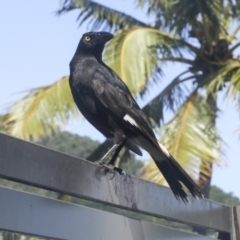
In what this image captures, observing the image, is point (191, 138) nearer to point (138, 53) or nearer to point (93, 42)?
point (138, 53)

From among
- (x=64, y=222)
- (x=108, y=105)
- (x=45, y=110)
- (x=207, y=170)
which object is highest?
(x=45, y=110)

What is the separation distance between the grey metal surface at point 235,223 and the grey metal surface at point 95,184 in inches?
1.1

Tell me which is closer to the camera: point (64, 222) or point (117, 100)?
point (64, 222)

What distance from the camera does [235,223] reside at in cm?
354

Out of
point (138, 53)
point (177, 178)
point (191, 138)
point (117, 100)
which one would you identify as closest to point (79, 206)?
point (177, 178)

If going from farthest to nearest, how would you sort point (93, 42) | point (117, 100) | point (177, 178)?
point (93, 42) < point (117, 100) < point (177, 178)

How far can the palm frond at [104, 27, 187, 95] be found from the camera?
9695 millimetres

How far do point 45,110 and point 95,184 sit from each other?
23.5ft

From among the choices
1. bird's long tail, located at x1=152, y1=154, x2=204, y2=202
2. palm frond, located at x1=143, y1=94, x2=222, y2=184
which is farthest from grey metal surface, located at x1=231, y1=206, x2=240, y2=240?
palm frond, located at x1=143, y1=94, x2=222, y2=184

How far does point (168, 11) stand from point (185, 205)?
7.70m

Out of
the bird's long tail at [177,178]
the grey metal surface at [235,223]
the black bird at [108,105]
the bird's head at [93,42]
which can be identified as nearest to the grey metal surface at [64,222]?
the bird's long tail at [177,178]

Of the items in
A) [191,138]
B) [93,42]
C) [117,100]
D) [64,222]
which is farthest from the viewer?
[191,138]

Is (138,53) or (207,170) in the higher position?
(138,53)

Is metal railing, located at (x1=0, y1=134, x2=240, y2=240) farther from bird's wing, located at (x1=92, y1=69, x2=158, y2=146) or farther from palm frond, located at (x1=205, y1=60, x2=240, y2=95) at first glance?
palm frond, located at (x1=205, y1=60, x2=240, y2=95)
